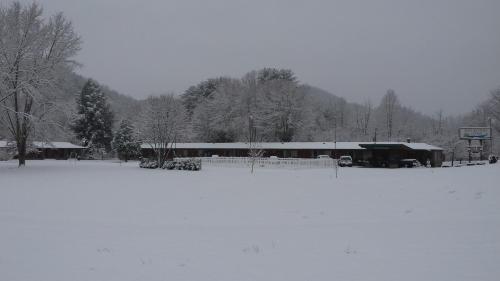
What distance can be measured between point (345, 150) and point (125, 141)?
1195 inches

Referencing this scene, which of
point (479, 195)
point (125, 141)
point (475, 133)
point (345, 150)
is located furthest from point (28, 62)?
point (475, 133)

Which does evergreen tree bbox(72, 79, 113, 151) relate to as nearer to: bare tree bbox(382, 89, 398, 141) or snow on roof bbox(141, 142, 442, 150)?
snow on roof bbox(141, 142, 442, 150)

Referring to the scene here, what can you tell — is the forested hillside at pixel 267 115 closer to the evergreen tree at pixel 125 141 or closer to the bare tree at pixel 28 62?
the evergreen tree at pixel 125 141

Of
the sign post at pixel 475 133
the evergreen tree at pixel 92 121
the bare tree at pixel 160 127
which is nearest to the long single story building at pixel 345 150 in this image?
the sign post at pixel 475 133

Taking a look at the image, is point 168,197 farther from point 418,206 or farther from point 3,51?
point 3,51

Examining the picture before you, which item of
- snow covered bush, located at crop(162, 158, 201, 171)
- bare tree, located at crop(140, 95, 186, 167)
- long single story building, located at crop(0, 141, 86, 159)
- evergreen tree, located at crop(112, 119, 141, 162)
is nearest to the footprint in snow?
snow covered bush, located at crop(162, 158, 201, 171)

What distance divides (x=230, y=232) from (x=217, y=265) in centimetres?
328

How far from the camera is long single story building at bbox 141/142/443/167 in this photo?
47.6 metres

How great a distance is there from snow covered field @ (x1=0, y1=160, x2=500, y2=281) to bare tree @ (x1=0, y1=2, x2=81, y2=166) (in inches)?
587

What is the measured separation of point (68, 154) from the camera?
207 ft

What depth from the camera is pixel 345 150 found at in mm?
53562

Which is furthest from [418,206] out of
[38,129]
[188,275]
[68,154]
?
[68,154]

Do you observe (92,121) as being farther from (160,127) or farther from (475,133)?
(475,133)

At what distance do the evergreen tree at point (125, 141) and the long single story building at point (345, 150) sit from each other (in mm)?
3773
